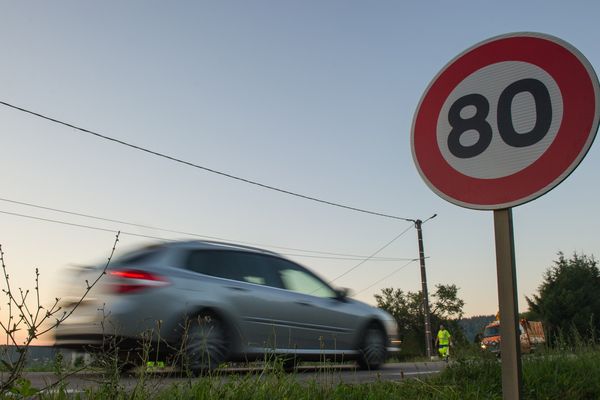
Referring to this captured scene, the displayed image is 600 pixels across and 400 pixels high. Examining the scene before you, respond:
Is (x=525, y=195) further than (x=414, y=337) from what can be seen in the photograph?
Answer: No

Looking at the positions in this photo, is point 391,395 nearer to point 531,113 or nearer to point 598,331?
point 531,113

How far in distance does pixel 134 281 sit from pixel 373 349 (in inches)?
156

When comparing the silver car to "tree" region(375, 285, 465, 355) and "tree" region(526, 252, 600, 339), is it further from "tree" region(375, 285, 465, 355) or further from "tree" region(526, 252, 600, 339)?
"tree" region(375, 285, 465, 355)

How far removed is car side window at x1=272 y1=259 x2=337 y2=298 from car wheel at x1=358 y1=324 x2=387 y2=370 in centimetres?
88

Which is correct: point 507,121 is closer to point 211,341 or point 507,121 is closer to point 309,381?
point 309,381

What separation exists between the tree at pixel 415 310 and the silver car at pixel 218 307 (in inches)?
2466

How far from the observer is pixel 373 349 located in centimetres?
889

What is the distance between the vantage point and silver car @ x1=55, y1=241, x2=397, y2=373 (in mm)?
6277

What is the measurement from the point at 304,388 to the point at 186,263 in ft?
10.6

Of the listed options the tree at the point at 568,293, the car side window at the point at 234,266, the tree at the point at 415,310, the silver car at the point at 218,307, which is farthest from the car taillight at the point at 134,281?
the tree at the point at 415,310

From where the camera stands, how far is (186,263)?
685 centimetres

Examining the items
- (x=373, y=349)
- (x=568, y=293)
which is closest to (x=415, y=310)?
(x=568, y=293)

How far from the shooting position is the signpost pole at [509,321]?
96.2 inches

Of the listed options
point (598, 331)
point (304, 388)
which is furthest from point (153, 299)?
point (598, 331)
